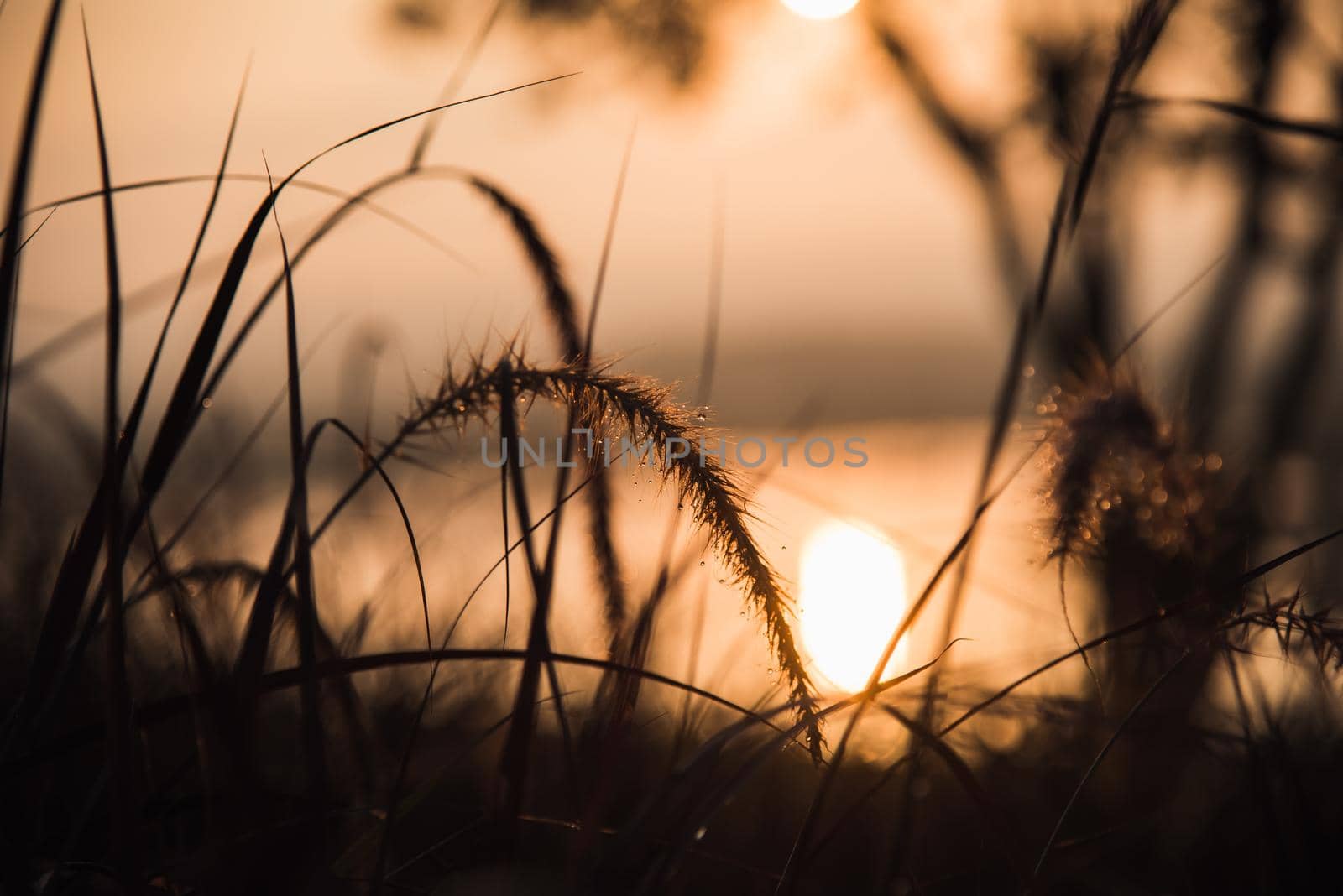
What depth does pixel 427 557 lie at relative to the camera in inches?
125

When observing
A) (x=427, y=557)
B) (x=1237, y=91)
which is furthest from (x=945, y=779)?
(x=1237, y=91)

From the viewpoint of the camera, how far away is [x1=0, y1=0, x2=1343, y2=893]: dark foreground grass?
0.90 metres

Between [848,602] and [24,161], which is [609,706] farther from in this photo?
[848,602]

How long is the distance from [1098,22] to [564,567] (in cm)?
315

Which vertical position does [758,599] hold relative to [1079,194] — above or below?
below

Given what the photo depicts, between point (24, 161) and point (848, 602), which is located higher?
point (848, 602)

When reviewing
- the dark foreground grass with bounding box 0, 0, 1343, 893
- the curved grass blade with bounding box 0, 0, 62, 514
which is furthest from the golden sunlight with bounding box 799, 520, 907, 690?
the curved grass blade with bounding box 0, 0, 62, 514

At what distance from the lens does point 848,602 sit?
454cm

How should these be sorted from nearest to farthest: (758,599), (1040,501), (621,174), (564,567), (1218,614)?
(758,599) < (1218,614) < (621,174) < (1040,501) < (564,567)

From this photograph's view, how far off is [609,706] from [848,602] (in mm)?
3319

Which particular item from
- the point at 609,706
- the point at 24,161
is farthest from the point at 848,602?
the point at 24,161

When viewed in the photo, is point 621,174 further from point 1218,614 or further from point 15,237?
point 1218,614

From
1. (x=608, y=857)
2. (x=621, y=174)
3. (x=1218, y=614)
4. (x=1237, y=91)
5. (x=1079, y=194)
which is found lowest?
(x=608, y=857)

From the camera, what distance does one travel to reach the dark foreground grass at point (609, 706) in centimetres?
90
